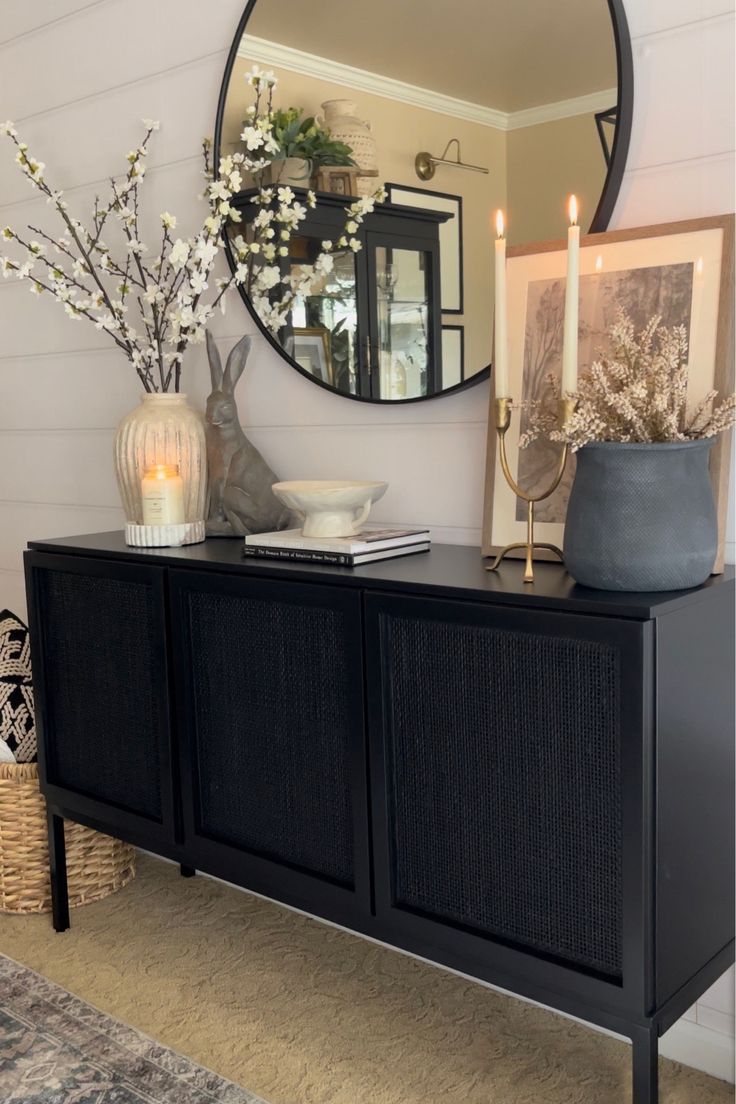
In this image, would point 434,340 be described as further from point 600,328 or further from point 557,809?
point 557,809

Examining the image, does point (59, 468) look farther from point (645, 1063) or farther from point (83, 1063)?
point (645, 1063)

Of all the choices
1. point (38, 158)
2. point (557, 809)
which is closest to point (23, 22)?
point (38, 158)

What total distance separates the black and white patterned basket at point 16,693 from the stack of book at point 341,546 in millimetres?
780

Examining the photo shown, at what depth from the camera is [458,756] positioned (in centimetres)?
145

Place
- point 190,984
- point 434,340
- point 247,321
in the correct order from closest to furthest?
point 434,340 < point 190,984 < point 247,321

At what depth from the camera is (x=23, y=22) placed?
2578 millimetres

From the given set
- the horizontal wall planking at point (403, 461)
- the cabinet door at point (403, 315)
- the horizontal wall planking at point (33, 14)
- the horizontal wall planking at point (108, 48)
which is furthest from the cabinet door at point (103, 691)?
the horizontal wall planking at point (33, 14)

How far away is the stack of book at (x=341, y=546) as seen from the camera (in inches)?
63.8

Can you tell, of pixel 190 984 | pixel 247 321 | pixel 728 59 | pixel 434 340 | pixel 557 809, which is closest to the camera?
pixel 557 809

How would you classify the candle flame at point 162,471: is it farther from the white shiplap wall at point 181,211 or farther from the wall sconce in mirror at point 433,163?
→ the wall sconce in mirror at point 433,163

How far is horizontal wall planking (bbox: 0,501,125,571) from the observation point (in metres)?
2.60

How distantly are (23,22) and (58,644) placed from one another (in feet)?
5.10

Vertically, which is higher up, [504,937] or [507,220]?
[507,220]

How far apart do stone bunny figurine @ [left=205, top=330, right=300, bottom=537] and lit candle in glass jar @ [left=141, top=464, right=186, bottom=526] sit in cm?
11
